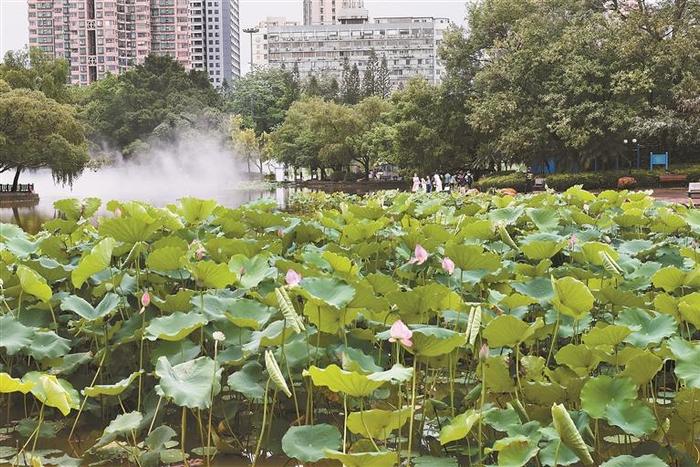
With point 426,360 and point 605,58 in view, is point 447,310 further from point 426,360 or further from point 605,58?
point 605,58

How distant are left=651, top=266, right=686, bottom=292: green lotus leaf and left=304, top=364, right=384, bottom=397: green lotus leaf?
119cm

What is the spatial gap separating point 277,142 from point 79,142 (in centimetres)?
2233

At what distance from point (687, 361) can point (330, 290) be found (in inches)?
35.3

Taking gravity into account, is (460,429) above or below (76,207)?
below

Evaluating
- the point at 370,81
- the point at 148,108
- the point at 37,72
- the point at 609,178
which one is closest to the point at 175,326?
the point at 609,178

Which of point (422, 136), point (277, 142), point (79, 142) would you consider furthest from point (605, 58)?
point (277, 142)

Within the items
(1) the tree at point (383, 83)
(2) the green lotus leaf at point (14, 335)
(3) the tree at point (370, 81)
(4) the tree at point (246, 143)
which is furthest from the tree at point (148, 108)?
(2) the green lotus leaf at point (14, 335)

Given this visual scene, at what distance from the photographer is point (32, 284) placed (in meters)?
2.42

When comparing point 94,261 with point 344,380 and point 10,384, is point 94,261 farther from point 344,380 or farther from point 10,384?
point 344,380

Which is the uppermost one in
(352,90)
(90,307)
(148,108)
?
(352,90)

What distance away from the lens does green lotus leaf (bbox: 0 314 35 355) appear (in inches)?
86.0

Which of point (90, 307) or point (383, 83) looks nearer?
point (90, 307)

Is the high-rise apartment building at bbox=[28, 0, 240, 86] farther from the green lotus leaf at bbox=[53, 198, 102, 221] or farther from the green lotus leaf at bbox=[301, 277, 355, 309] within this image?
the green lotus leaf at bbox=[301, 277, 355, 309]

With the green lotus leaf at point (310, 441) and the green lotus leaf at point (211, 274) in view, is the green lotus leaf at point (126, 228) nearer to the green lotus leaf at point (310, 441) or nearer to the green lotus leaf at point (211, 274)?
the green lotus leaf at point (211, 274)
